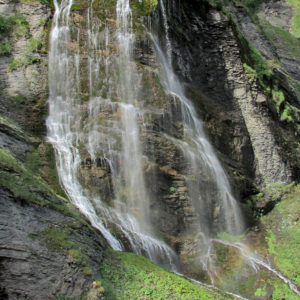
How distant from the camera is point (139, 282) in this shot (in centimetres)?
571

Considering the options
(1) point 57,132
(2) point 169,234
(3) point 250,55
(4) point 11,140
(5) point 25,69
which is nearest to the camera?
(4) point 11,140

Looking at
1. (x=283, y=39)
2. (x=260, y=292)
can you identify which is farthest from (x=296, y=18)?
(x=260, y=292)

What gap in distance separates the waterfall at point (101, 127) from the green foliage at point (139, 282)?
4.04ft

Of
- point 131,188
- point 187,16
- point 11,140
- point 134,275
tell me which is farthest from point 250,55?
point 134,275

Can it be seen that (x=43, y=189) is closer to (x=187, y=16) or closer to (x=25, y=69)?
(x=25, y=69)

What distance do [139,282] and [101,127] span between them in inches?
210

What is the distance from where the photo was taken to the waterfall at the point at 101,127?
8.22 meters

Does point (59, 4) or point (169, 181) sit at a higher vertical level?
point (59, 4)

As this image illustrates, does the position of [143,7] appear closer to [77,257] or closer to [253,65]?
[253,65]

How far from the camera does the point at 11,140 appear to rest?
328 inches

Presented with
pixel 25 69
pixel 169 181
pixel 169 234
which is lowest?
pixel 169 234

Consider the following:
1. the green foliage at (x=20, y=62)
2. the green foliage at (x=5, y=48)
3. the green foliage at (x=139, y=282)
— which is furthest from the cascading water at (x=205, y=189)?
the green foliage at (x=5, y=48)

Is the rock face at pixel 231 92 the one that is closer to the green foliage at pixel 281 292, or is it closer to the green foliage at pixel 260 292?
the green foliage at pixel 281 292

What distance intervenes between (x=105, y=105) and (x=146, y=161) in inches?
96.7
